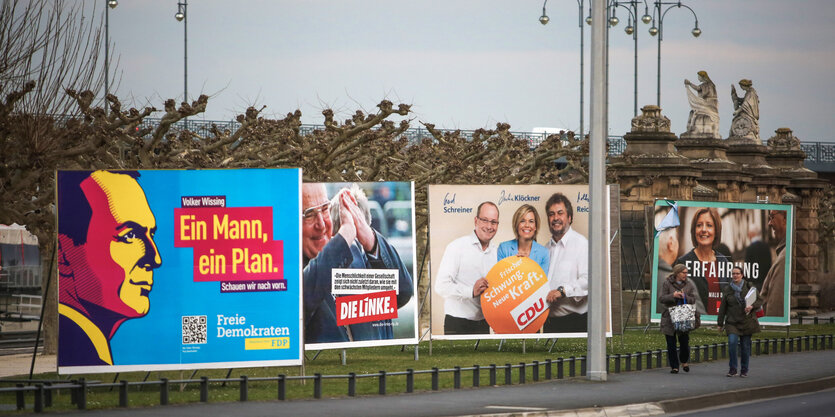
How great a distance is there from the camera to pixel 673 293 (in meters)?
23.5

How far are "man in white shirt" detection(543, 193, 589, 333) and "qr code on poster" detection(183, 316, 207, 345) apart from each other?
888 cm

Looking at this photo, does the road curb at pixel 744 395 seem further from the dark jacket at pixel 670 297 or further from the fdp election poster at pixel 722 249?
the fdp election poster at pixel 722 249

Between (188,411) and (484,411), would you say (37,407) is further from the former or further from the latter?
(484,411)

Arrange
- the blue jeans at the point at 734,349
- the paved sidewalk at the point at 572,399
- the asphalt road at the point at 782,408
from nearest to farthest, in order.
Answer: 1. the paved sidewalk at the point at 572,399
2. the asphalt road at the point at 782,408
3. the blue jeans at the point at 734,349

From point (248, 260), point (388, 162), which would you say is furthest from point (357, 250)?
point (388, 162)

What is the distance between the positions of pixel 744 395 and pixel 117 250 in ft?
32.2

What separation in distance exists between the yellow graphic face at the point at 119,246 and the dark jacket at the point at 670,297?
9.40 metres

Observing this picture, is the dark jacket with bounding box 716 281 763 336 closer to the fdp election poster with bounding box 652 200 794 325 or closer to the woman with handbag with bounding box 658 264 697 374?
the woman with handbag with bounding box 658 264 697 374

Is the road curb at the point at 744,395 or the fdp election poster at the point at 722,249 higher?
the fdp election poster at the point at 722,249

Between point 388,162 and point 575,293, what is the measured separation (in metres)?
15.7

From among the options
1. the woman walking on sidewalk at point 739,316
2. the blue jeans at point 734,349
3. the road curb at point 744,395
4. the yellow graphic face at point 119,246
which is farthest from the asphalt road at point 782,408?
the yellow graphic face at point 119,246

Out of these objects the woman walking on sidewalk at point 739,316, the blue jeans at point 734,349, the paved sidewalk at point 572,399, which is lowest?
the paved sidewalk at point 572,399

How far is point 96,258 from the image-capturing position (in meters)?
18.6

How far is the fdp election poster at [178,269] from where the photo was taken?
18.6m
